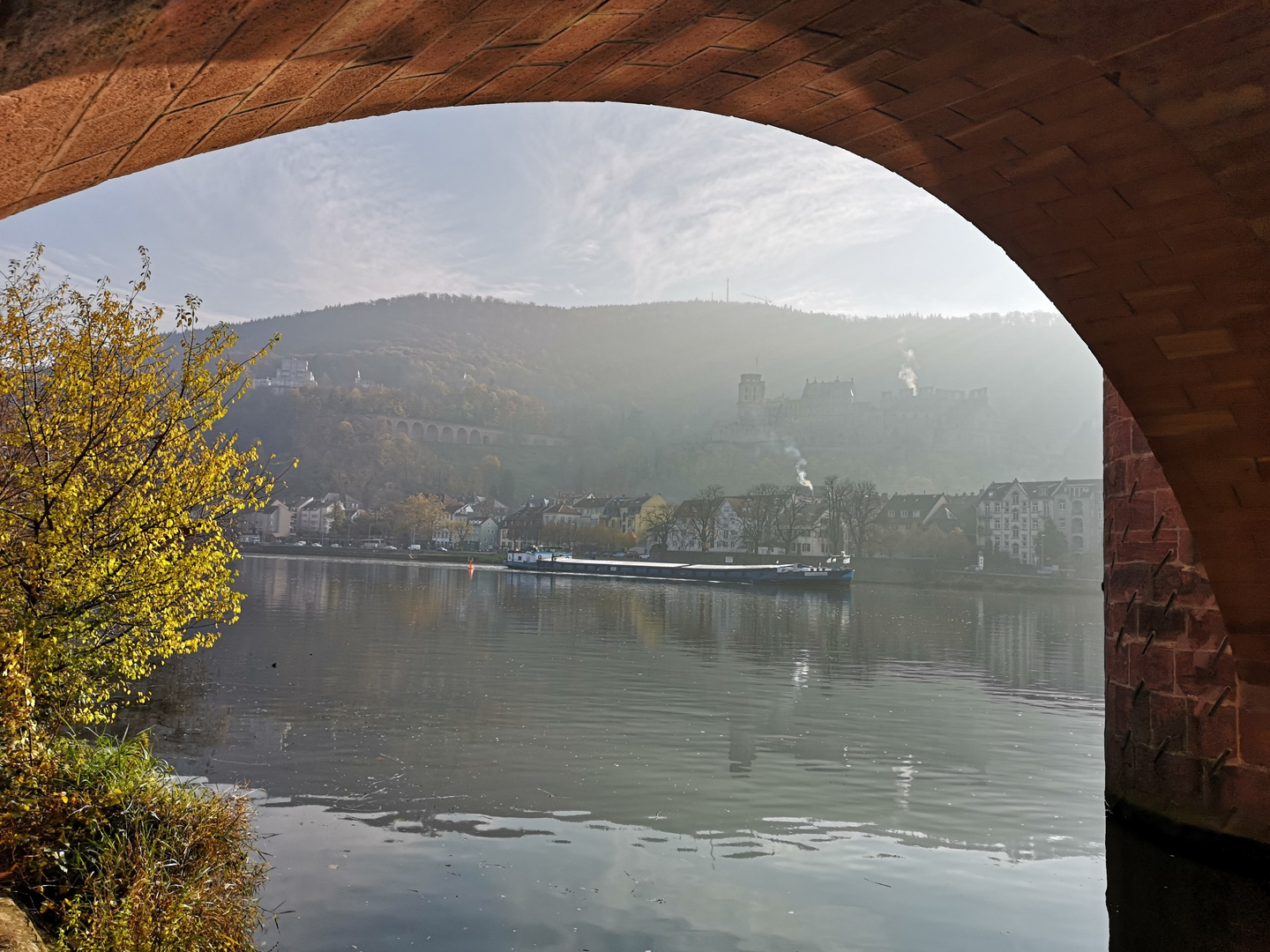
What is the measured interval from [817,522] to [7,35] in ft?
307

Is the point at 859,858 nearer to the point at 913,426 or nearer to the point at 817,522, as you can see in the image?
the point at 817,522

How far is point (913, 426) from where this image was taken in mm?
163750

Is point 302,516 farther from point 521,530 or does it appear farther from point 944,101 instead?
point 944,101

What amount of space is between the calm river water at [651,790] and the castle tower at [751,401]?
150112mm

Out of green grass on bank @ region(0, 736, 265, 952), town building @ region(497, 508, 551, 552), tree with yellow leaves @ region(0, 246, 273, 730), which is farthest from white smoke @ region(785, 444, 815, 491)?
green grass on bank @ region(0, 736, 265, 952)

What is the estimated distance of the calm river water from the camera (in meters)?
7.00

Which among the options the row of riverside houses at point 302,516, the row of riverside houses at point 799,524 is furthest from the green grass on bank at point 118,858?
the row of riverside houses at point 302,516

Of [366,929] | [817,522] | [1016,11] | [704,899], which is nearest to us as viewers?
[1016,11]

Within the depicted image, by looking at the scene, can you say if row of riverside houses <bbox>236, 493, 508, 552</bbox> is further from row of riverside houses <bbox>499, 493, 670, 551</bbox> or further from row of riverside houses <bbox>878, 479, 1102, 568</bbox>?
row of riverside houses <bbox>878, 479, 1102, 568</bbox>

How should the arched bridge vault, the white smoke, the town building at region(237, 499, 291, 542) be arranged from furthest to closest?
the white smoke
the town building at region(237, 499, 291, 542)
the arched bridge vault

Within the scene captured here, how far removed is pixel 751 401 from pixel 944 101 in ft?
578

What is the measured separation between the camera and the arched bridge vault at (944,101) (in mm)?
2180

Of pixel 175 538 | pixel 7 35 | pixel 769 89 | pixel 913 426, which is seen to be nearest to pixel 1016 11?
pixel 769 89

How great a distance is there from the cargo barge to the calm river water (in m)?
35.5
